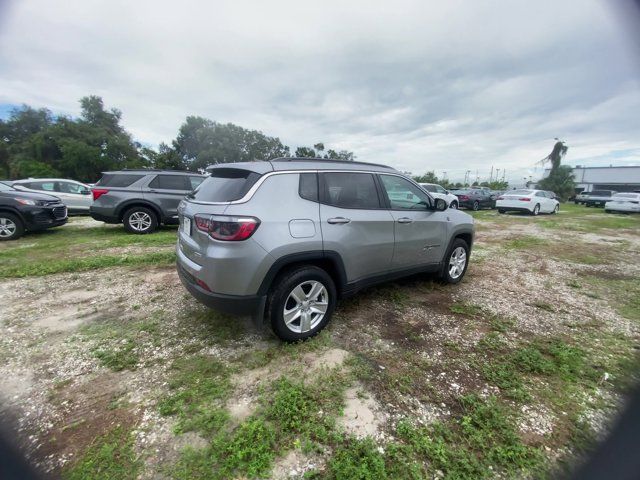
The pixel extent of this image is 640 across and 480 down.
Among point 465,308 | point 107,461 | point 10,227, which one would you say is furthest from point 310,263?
point 10,227

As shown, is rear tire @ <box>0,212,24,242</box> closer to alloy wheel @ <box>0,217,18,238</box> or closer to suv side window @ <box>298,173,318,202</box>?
alloy wheel @ <box>0,217,18,238</box>

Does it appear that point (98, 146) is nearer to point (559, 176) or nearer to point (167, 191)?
point (167, 191)

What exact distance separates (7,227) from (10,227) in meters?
0.05

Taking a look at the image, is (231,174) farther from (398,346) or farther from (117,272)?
(117,272)

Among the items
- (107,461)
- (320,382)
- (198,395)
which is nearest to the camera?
(107,461)

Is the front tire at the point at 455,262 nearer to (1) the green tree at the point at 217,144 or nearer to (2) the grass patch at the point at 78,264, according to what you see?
(2) the grass patch at the point at 78,264

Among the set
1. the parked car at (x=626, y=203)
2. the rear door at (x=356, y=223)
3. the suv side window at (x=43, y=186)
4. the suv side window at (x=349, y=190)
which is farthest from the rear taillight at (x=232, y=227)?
the parked car at (x=626, y=203)

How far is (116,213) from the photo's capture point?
24.8 feet

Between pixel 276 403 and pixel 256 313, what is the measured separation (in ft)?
2.58

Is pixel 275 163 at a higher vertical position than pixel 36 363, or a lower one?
higher

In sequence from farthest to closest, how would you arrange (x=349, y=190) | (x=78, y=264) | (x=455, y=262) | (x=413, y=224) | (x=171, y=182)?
(x=171, y=182) < (x=78, y=264) < (x=455, y=262) < (x=413, y=224) < (x=349, y=190)

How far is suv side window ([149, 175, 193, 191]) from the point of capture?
8.02 meters

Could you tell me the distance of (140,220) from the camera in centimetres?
794

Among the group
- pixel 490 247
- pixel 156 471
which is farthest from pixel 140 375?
pixel 490 247
